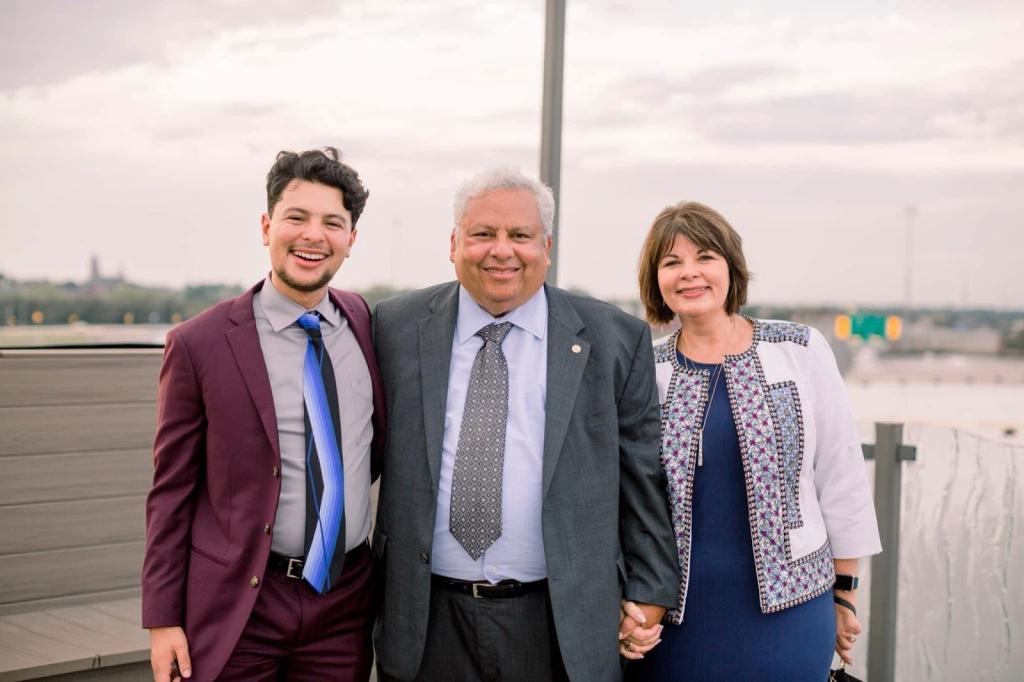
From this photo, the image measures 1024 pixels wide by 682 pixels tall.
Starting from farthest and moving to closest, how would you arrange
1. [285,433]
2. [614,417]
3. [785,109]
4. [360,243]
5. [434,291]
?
1. [785,109]
2. [360,243]
3. [434,291]
4. [614,417]
5. [285,433]

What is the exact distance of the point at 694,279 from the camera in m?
2.29

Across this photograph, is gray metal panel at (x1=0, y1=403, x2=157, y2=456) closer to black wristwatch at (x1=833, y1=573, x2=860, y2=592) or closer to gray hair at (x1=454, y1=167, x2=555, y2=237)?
gray hair at (x1=454, y1=167, x2=555, y2=237)

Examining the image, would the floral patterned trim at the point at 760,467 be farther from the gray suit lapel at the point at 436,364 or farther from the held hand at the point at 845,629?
the gray suit lapel at the point at 436,364

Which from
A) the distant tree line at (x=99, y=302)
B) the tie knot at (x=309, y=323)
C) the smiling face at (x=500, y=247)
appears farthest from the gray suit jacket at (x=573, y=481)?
the distant tree line at (x=99, y=302)

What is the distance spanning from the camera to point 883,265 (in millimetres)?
4809

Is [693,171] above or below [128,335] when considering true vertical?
above

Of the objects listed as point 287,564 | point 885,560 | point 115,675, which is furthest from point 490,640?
point 885,560

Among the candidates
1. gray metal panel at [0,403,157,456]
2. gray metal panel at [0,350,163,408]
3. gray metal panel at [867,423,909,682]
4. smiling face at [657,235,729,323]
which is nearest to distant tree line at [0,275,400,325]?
gray metal panel at [0,350,163,408]


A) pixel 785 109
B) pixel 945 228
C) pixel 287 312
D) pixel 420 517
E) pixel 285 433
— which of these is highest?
pixel 785 109

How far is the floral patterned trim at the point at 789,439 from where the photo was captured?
88.3 inches

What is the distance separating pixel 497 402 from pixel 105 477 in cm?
200

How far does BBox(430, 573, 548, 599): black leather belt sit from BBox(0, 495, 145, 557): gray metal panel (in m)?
1.86

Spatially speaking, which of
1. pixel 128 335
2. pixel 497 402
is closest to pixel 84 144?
pixel 128 335

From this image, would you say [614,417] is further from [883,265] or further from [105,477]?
[883,265]
